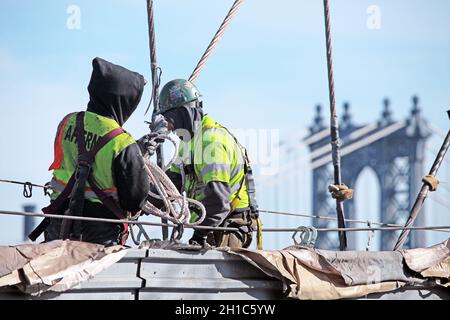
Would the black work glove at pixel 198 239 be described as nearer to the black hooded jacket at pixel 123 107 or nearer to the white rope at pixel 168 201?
the white rope at pixel 168 201

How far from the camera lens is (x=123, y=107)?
7031 mm

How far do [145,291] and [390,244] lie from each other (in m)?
65.1

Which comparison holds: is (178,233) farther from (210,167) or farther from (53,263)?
(53,263)

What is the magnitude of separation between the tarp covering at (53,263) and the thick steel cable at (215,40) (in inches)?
118

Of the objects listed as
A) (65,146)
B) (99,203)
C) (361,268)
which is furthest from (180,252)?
(361,268)

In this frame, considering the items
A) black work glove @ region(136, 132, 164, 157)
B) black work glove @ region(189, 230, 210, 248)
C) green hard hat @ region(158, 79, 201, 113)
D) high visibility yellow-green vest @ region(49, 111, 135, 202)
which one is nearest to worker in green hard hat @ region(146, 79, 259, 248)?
green hard hat @ region(158, 79, 201, 113)

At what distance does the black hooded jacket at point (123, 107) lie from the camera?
6555 millimetres

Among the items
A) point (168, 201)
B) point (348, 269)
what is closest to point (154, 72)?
point (168, 201)

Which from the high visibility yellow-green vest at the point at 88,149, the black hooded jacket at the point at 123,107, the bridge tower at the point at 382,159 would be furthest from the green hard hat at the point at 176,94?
the bridge tower at the point at 382,159

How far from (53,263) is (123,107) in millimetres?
1435

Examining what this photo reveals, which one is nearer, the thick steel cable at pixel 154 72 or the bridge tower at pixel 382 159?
the thick steel cable at pixel 154 72

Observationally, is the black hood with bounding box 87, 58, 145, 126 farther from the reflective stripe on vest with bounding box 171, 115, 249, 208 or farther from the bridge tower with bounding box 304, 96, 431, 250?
the bridge tower with bounding box 304, 96, 431, 250
